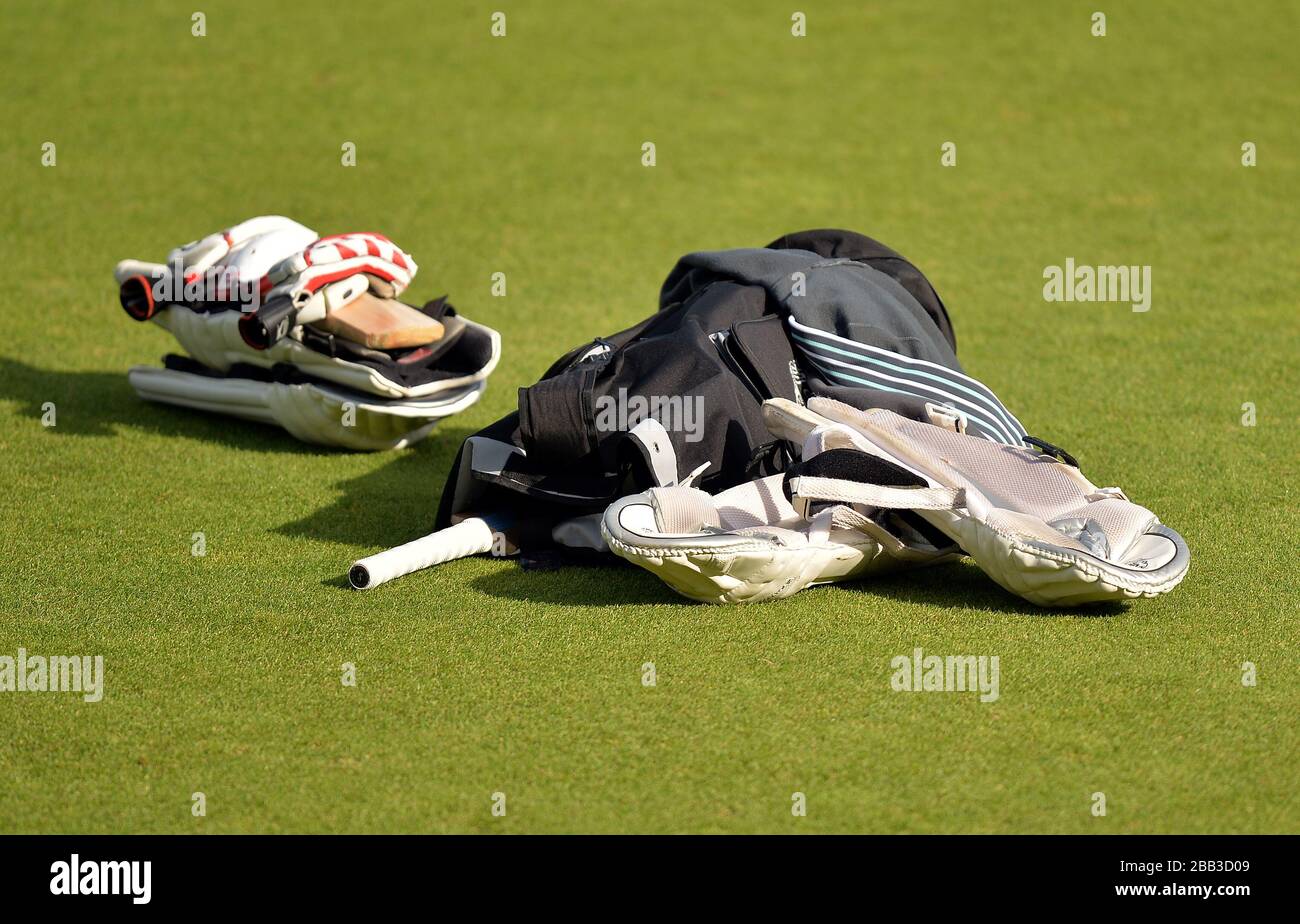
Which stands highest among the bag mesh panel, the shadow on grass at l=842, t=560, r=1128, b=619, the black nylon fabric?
the black nylon fabric

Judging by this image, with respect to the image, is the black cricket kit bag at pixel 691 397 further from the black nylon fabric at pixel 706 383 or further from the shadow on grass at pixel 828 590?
the shadow on grass at pixel 828 590

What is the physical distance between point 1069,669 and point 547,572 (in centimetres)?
146

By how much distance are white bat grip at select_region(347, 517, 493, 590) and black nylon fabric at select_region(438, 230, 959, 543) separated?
5.9 inches

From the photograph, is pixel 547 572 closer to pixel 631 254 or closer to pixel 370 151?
pixel 631 254

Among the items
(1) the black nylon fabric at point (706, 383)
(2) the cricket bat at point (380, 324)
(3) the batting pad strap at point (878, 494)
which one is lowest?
(3) the batting pad strap at point (878, 494)

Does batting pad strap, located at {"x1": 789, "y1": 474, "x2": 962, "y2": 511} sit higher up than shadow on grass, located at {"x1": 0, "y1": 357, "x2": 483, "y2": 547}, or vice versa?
shadow on grass, located at {"x1": 0, "y1": 357, "x2": 483, "y2": 547}

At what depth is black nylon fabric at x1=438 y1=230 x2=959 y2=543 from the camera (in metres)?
4.02

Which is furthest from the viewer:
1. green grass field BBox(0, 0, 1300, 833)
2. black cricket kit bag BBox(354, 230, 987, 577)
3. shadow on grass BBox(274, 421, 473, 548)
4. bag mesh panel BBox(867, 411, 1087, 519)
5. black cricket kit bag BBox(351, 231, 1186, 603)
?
shadow on grass BBox(274, 421, 473, 548)

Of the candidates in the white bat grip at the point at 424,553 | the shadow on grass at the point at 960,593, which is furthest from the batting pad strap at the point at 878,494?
the white bat grip at the point at 424,553

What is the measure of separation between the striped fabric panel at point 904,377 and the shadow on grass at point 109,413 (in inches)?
75.7

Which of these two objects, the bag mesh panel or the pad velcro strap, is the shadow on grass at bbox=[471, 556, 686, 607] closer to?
the pad velcro strap

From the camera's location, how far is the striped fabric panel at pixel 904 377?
13.8 feet

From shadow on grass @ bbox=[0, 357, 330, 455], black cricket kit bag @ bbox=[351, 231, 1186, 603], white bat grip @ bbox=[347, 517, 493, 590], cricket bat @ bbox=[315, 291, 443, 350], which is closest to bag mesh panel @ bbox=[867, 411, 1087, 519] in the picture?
black cricket kit bag @ bbox=[351, 231, 1186, 603]

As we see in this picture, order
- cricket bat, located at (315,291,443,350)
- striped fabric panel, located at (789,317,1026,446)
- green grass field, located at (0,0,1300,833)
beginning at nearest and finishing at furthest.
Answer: green grass field, located at (0,0,1300,833), striped fabric panel, located at (789,317,1026,446), cricket bat, located at (315,291,443,350)
